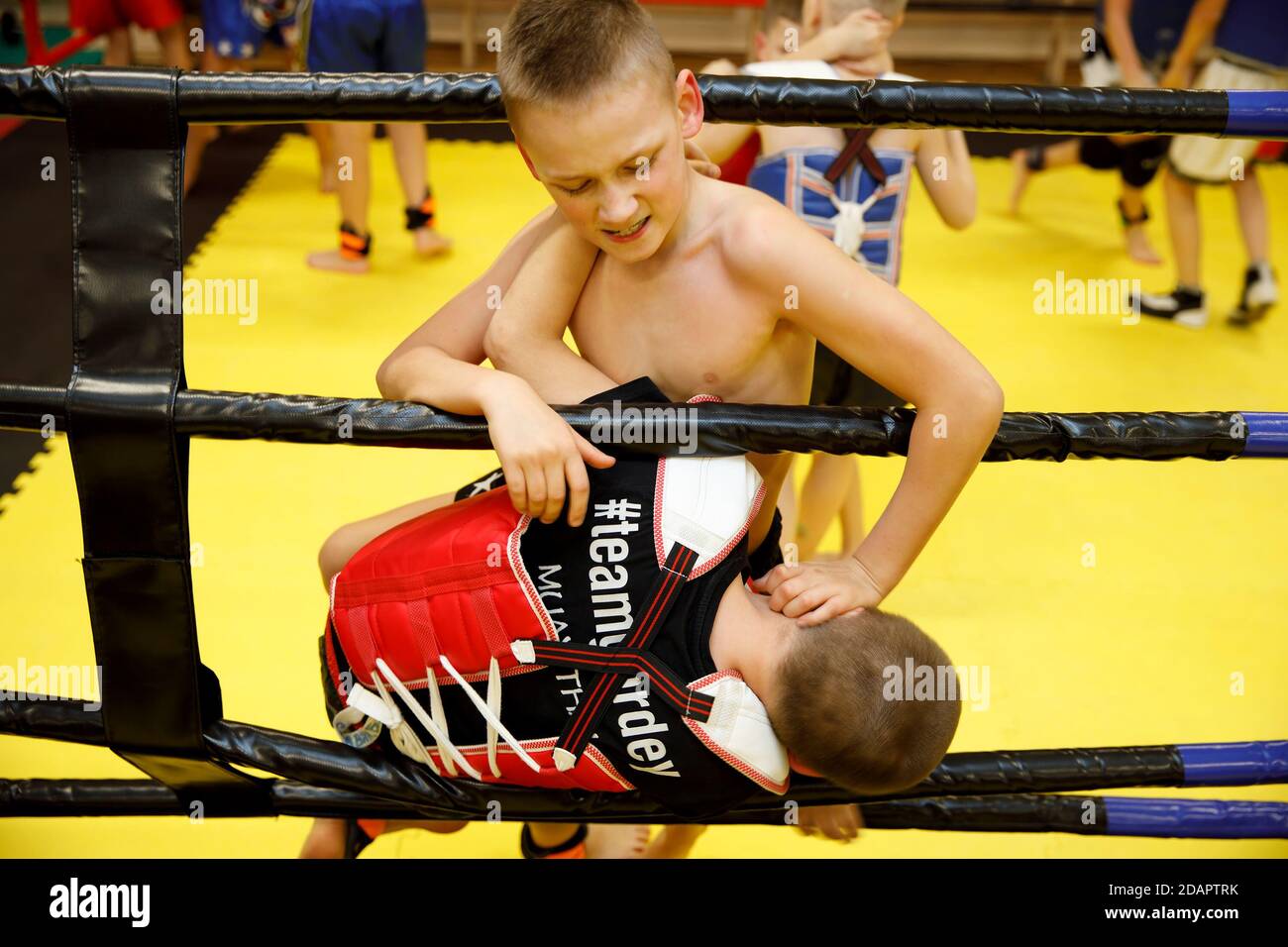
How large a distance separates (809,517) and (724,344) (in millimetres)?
995

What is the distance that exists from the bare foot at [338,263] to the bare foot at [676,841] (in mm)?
2088

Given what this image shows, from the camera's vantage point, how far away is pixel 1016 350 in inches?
113

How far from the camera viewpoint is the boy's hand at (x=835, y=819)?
1.12 metres

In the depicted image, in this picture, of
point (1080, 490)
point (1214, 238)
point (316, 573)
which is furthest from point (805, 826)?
point (1214, 238)

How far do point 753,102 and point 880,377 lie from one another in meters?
0.26

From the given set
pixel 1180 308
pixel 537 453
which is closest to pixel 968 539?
pixel 1180 308

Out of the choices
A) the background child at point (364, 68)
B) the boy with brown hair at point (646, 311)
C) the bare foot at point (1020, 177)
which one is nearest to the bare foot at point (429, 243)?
the background child at point (364, 68)

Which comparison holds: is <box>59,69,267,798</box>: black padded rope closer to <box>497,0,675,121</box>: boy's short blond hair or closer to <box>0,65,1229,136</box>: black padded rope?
<box>0,65,1229,136</box>: black padded rope

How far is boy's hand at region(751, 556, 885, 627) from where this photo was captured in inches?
38.3

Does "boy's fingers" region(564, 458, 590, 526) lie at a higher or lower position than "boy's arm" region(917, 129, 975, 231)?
lower

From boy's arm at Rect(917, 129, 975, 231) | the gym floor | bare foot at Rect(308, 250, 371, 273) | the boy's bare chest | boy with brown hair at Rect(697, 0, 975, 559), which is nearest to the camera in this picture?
the boy's bare chest

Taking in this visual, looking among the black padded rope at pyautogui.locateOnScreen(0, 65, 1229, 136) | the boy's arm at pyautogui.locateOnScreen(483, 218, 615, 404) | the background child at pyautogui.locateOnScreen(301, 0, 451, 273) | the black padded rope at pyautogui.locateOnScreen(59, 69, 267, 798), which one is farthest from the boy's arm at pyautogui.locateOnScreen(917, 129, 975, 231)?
the background child at pyautogui.locateOnScreen(301, 0, 451, 273)

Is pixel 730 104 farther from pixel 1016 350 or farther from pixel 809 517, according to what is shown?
pixel 1016 350

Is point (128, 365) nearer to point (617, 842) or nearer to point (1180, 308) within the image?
point (617, 842)
